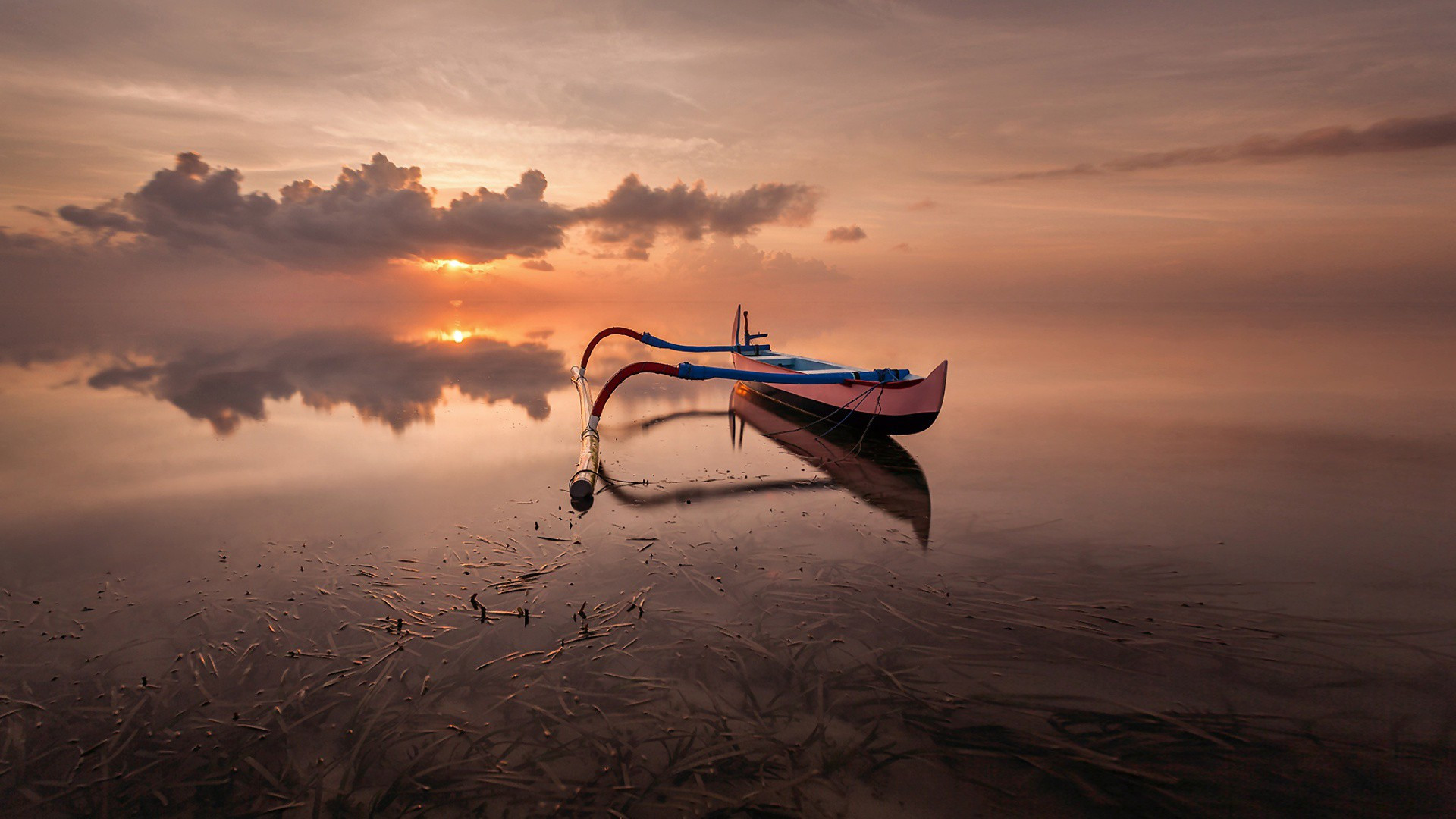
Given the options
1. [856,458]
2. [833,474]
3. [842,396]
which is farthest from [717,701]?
[842,396]

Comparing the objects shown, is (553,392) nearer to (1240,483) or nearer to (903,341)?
(1240,483)

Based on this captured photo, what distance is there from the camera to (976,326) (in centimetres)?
6350

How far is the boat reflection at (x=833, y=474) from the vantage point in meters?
9.64

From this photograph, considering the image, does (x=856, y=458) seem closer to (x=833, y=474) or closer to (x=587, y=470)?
(x=833, y=474)

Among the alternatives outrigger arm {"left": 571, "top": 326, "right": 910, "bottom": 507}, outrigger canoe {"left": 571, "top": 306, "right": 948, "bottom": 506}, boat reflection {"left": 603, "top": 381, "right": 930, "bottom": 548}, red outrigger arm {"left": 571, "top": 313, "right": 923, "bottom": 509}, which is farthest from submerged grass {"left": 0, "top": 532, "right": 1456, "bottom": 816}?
red outrigger arm {"left": 571, "top": 313, "right": 923, "bottom": 509}

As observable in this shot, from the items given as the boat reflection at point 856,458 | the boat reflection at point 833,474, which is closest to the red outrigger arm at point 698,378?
the boat reflection at point 833,474

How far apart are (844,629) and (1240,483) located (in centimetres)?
919

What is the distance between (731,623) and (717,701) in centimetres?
120

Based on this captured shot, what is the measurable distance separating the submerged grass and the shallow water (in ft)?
0.09

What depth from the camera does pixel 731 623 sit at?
19.3 feet

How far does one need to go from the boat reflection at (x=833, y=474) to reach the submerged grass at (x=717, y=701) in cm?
288

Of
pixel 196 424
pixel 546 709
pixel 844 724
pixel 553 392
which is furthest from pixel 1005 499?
pixel 196 424

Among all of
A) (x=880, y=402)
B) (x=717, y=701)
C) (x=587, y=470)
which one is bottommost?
(x=717, y=701)

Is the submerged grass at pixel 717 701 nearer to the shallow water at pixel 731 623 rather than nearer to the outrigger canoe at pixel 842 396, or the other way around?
the shallow water at pixel 731 623
